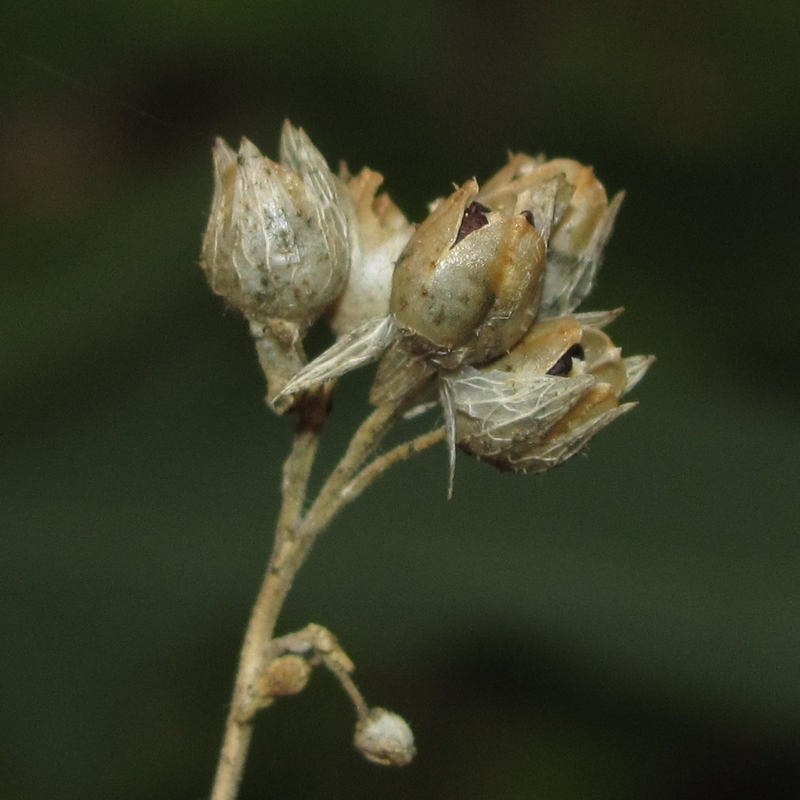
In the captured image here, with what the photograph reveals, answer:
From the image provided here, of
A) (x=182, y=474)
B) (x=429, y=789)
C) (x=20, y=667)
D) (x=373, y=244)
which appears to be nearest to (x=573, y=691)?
(x=429, y=789)

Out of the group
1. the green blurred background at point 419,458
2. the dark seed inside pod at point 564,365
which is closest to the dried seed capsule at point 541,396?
the dark seed inside pod at point 564,365

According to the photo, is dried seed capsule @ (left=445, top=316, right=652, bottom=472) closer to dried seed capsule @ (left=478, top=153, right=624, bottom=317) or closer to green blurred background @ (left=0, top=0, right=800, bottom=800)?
dried seed capsule @ (left=478, top=153, right=624, bottom=317)

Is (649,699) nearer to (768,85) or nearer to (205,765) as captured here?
(205,765)

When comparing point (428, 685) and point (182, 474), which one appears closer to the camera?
point (182, 474)

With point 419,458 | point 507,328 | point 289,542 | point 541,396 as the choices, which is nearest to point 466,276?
point 507,328

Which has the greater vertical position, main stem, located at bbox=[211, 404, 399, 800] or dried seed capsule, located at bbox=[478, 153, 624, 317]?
dried seed capsule, located at bbox=[478, 153, 624, 317]

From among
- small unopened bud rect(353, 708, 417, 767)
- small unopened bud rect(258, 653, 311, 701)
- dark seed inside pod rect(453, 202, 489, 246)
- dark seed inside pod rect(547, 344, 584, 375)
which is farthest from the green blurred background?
dark seed inside pod rect(453, 202, 489, 246)
